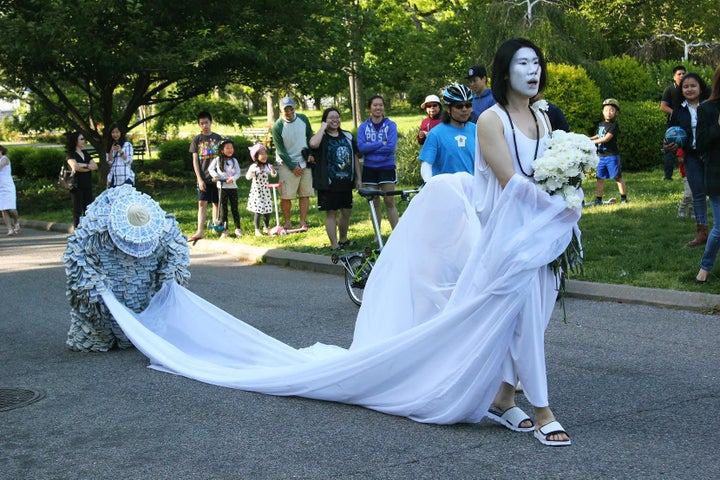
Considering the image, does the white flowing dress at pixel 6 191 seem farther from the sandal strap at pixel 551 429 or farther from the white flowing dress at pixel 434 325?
the sandal strap at pixel 551 429

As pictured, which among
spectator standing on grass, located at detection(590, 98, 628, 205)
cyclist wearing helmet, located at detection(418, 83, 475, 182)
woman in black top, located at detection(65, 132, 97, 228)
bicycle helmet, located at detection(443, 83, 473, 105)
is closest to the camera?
bicycle helmet, located at detection(443, 83, 473, 105)

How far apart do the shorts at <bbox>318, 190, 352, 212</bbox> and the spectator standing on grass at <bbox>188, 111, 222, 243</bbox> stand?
3.43 meters

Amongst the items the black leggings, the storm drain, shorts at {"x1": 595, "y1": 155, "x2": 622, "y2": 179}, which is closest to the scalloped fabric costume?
the storm drain

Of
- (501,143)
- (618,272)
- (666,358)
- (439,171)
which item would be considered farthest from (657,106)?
(501,143)

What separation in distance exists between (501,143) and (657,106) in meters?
18.8

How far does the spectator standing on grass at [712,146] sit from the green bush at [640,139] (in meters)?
12.6

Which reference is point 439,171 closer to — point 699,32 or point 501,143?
point 501,143

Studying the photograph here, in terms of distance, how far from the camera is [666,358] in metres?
6.94

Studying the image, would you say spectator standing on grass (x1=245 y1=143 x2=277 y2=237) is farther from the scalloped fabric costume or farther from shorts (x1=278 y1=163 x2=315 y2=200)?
the scalloped fabric costume

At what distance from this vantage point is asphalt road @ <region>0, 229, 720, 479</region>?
4820mm

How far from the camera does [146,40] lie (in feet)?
73.6

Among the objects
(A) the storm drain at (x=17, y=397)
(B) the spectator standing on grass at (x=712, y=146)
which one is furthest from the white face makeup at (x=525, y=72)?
(B) the spectator standing on grass at (x=712, y=146)

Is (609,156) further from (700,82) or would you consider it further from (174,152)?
(174,152)

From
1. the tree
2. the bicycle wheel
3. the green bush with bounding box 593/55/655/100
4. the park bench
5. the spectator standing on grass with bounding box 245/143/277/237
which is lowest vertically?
the bicycle wheel
